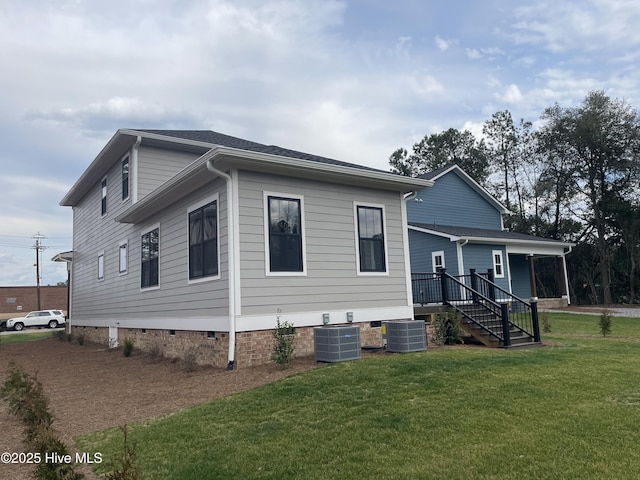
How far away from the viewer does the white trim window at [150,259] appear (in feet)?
40.3

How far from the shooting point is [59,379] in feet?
32.2

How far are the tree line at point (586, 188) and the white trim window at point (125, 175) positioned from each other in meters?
26.5

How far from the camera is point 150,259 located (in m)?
12.8

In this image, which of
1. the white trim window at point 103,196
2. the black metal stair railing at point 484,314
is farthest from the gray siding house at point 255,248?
the white trim window at point 103,196

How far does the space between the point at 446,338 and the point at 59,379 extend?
8.15m

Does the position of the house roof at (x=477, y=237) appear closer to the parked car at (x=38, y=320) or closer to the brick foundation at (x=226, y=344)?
the brick foundation at (x=226, y=344)

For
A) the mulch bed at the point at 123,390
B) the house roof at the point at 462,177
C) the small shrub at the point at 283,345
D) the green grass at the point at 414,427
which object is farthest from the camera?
the house roof at the point at 462,177

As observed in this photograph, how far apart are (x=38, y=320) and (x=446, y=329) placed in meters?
35.0

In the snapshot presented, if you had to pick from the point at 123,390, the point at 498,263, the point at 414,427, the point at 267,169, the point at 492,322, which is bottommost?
the point at 123,390

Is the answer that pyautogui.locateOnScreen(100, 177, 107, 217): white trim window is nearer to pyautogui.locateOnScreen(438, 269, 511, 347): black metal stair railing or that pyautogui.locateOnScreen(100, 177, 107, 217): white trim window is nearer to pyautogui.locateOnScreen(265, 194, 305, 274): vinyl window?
pyautogui.locateOnScreen(265, 194, 305, 274): vinyl window

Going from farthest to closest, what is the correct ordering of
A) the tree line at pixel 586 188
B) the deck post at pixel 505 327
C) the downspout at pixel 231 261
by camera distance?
the tree line at pixel 586 188 < the deck post at pixel 505 327 < the downspout at pixel 231 261

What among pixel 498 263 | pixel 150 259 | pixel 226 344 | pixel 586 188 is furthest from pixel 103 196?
pixel 586 188

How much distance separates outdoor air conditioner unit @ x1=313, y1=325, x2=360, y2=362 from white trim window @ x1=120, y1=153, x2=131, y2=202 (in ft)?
28.6

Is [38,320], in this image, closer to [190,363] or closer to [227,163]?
[190,363]
